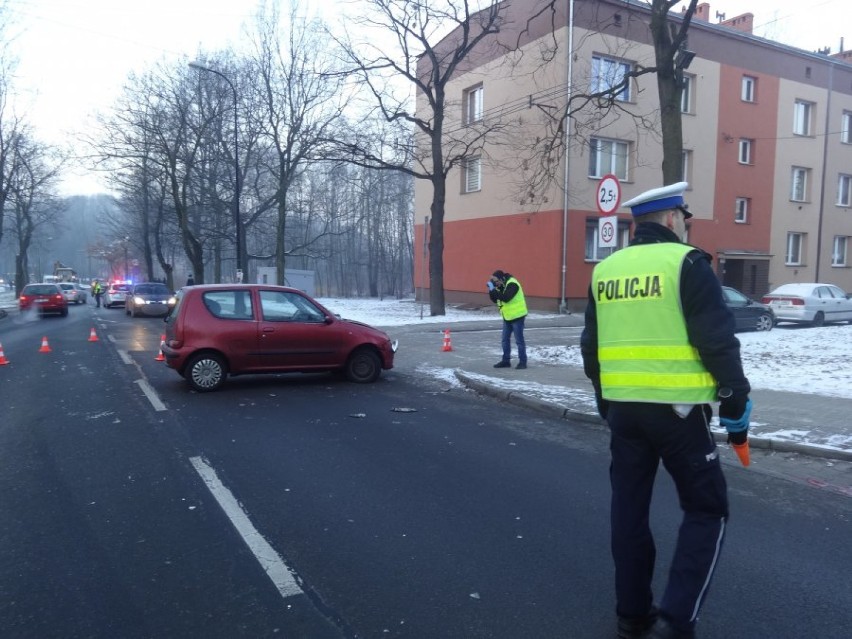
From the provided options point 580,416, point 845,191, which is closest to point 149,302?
point 580,416

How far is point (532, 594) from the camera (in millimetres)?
3535

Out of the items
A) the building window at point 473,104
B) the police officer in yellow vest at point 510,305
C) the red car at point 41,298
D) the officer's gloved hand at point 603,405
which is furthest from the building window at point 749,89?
the red car at point 41,298

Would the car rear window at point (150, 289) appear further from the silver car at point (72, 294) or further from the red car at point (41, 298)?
the silver car at point (72, 294)

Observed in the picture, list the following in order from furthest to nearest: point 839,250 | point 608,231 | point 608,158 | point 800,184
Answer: point 839,250
point 800,184
point 608,158
point 608,231

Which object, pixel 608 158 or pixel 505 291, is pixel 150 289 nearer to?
pixel 608 158

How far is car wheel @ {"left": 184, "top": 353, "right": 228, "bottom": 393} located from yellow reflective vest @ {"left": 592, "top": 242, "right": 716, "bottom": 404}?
7.82m

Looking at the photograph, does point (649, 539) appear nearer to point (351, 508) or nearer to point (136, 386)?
point (351, 508)

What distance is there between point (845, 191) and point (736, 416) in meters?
39.6

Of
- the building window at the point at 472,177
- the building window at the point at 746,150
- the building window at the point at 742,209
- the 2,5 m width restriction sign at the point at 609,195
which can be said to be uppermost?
the building window at the point at 746,150

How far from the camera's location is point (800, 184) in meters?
33.9

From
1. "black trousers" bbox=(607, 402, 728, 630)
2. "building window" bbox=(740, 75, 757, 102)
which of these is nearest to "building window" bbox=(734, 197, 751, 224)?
"building window" bbox=(740, 75, 757, 102)

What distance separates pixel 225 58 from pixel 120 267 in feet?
233

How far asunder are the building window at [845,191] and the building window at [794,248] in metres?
3.58

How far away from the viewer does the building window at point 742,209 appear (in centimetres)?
3157
